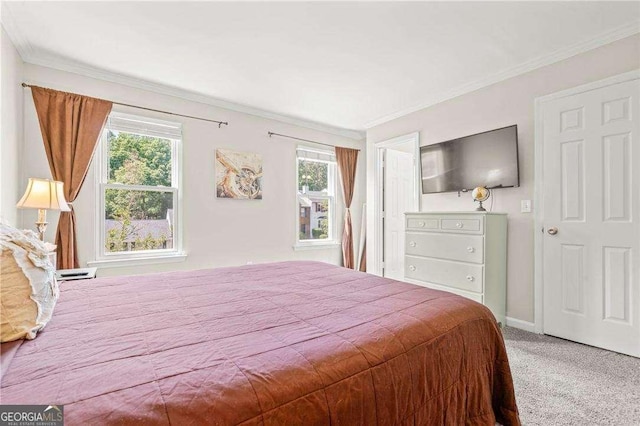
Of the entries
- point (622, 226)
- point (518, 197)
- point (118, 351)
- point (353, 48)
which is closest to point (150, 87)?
point (353, 48)

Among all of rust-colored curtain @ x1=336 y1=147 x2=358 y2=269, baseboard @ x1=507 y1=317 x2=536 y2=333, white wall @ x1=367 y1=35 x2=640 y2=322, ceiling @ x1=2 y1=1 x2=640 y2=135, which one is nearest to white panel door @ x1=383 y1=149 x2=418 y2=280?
rust-colored curtain @ x1=336 y1=147 x2=358 y2=269

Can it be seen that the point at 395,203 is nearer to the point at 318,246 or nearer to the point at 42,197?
the point at 318,246

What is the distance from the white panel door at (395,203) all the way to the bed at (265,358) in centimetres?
298

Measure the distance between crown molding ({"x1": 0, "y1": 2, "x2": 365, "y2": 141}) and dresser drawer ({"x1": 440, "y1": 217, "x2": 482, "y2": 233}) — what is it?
8.36 feet

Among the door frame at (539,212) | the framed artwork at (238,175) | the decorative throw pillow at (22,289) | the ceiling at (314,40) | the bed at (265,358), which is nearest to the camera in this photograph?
the bed at (265,358)

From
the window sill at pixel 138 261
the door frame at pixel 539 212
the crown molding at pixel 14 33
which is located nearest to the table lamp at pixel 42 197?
the window sill at pixel 138 261

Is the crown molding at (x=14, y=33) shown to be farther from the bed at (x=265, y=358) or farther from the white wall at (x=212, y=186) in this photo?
the bed at (x=265, y=358)

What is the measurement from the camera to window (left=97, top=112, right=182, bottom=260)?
306 centimetres

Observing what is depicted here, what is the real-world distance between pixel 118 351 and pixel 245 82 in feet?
9.65

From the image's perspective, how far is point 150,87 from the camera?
3186mm

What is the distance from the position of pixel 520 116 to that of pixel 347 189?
2585mm

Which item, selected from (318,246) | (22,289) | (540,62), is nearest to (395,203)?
(318,246)

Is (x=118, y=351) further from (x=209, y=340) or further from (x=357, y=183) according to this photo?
(x=357, y=183)

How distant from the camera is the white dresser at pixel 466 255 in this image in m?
2.72
